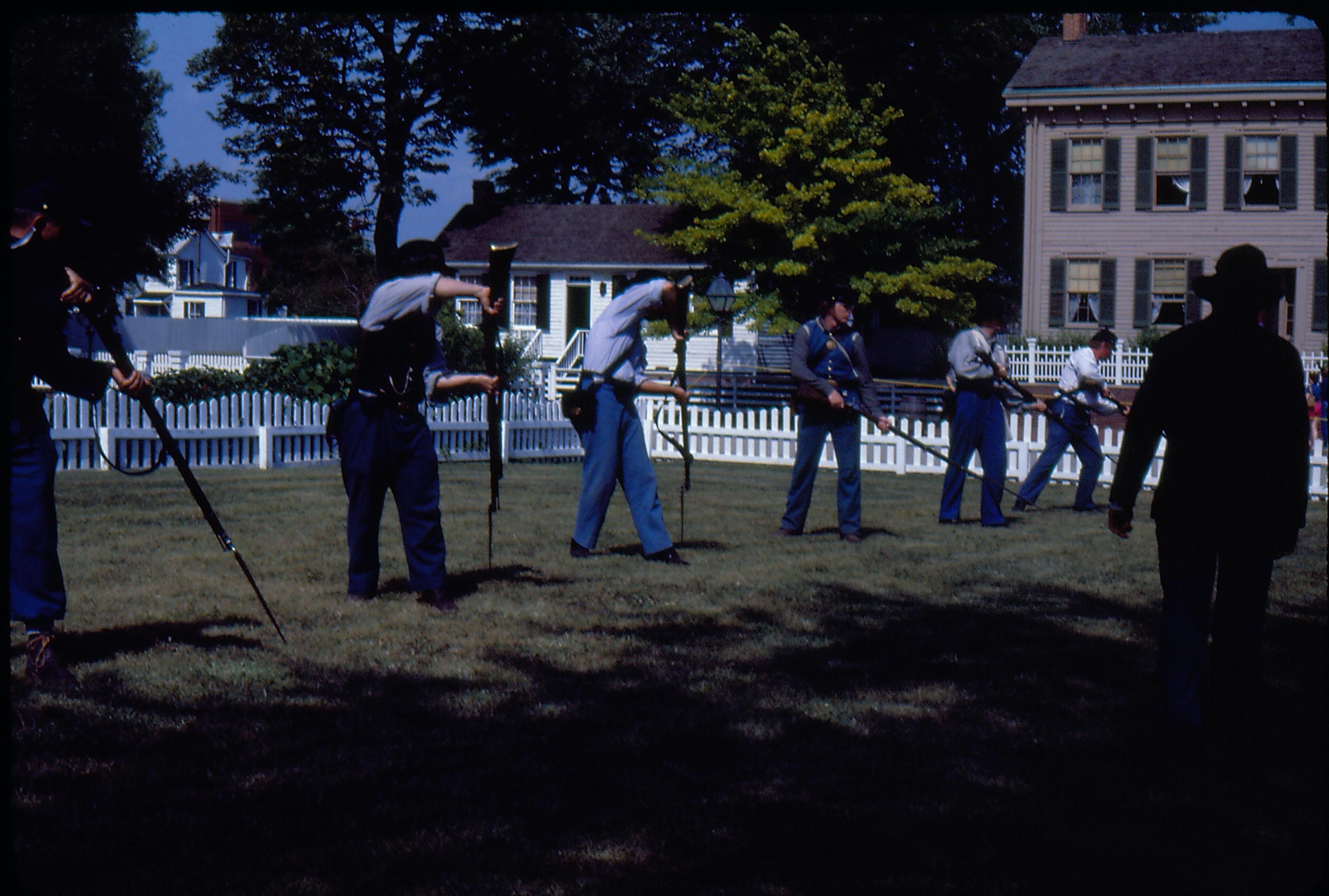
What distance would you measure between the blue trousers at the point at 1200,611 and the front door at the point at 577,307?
118 feet

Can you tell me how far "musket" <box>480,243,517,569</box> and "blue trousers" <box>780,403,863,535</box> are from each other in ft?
9.55

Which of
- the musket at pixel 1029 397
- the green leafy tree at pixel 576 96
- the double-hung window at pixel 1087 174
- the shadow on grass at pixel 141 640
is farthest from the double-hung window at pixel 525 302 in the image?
the shadow on grass at pixel 141 640

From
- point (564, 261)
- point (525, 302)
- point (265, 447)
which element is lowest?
point (265, 447)

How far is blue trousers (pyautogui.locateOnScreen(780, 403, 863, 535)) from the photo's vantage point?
36.1 ft

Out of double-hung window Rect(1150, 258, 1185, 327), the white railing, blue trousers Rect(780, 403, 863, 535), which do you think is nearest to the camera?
blue trousers Rect(780, 403, 863, 535)

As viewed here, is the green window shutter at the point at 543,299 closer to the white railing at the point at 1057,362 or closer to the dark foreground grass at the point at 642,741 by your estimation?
the white railing at the point at 1057,362

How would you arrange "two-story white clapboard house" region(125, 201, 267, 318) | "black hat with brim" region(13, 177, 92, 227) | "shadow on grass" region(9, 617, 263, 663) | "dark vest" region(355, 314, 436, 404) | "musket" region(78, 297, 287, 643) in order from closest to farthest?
A: "black hat with brim" region(13, 177, 92, 227), "musket" region(78, 297, 287, 643), "shadow on grass" region(9, 617, 263, 663), "dark vest" region(355, 314, 436, 404), "two-story white clapboard house" region(125, 201, 267, 318)

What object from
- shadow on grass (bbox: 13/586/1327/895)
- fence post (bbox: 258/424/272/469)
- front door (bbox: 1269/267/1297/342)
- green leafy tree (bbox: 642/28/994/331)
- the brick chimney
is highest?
the brick chimney

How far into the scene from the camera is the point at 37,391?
5.41 metres

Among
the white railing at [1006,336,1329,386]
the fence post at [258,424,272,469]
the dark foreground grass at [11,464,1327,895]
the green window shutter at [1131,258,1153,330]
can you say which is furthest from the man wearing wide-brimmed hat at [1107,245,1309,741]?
the green window shutter at [1131,258,1153,330]

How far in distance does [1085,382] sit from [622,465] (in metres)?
6.56

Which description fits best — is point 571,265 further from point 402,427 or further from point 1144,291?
point 402,427

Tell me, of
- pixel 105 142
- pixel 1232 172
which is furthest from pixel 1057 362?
pixel 105 142

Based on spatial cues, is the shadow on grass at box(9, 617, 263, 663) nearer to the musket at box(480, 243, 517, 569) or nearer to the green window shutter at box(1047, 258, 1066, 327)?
the musket at box(480, 243, 517, 569)
